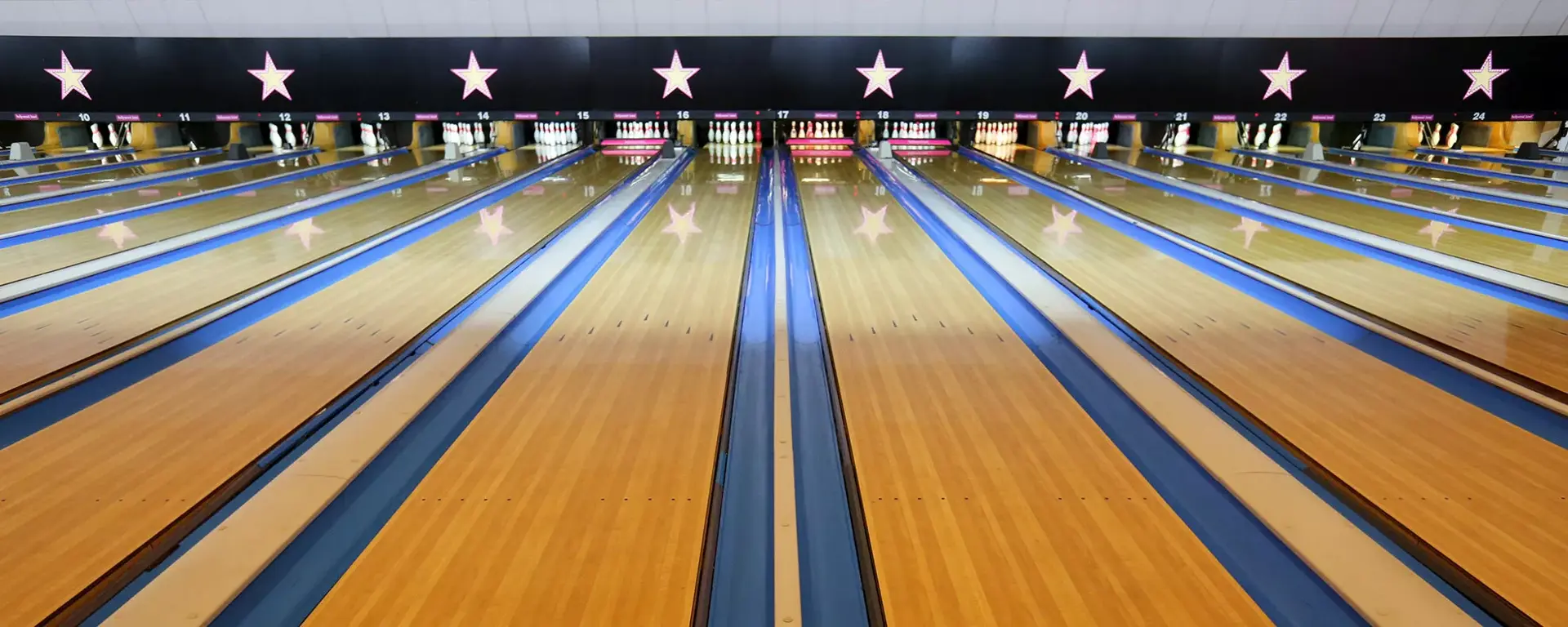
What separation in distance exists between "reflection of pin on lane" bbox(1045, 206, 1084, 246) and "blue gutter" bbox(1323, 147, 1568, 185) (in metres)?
3.77

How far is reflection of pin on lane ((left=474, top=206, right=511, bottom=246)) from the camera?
4086 mm

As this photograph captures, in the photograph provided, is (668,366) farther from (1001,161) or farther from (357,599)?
(1001,161)

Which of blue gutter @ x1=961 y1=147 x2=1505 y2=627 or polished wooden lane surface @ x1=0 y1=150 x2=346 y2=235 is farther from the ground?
polished wooden lane surface @ x1=0 y1=150 x2=346 y2=235

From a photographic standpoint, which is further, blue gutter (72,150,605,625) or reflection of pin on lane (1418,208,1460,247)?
reflection of pin on lane (1418,208,1460,247)

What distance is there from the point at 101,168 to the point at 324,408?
653cm

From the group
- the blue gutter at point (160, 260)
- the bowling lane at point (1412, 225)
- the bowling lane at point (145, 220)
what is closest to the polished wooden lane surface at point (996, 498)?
the bowling lane at point (1412, 225)

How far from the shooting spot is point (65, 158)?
23.0ft

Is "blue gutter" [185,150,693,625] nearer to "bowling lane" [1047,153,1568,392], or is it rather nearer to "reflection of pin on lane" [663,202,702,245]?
"reflection of pin on lane" [663,202,702,245]

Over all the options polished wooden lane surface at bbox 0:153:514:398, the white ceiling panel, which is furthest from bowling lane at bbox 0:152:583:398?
the white ceiling panel

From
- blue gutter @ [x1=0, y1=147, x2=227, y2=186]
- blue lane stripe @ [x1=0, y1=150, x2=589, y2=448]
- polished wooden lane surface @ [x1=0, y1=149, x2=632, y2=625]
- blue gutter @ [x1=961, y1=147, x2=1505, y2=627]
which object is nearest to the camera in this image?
polished wooden lane surface @ [x1=0, y1=149, x2=632, y2=625]

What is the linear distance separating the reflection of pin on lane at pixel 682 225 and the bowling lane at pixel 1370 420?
1834mm

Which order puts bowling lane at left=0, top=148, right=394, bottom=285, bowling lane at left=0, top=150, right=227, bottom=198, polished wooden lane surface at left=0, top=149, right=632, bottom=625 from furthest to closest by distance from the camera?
bowling lane at left=0, top=150, right=227, bottom=198, bowling lane at left=0, top=148, right=394, bottom=285, polished wooden lane surface at left=0, top=149, right=632, bottom=625

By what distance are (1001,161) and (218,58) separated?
283 inches

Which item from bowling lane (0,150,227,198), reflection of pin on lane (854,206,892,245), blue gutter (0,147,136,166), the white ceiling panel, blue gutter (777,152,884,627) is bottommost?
blue gutter (777,152,884,627)
